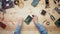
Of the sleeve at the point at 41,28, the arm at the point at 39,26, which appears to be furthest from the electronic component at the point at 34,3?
the sleeve at the point at 41,28

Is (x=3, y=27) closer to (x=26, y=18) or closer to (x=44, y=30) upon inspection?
(x=26, y=18)

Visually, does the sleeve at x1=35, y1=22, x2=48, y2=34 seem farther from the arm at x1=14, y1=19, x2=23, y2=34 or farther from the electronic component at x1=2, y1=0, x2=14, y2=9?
the electronic component at x1=2, y1=0, x2=14, y2=9

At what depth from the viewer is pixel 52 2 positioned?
78.6 inches

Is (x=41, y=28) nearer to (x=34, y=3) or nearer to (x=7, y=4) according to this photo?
(x=34, y=3)

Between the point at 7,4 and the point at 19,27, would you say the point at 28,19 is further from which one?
the point at 7,4

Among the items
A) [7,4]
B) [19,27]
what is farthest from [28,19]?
[7,4]

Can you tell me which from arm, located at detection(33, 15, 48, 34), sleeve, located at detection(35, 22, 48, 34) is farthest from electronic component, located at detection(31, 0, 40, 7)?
sleeve, located at detection(35, 22, 48, 34)

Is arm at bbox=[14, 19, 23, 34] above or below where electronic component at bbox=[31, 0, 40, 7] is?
below

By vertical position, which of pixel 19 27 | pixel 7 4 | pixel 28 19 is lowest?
pixel 19 27

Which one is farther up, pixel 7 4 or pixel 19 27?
pixel 7 4

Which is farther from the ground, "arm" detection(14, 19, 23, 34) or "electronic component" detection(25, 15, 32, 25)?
"electronic component" detection(25, 15, 32, 25)

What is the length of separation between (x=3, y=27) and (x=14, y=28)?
171 millimetres

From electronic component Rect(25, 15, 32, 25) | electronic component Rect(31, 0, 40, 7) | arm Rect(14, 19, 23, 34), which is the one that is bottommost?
arm Rect(14, 19, 23, 34)

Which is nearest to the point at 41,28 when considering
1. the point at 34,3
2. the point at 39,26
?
the point at 39,26
